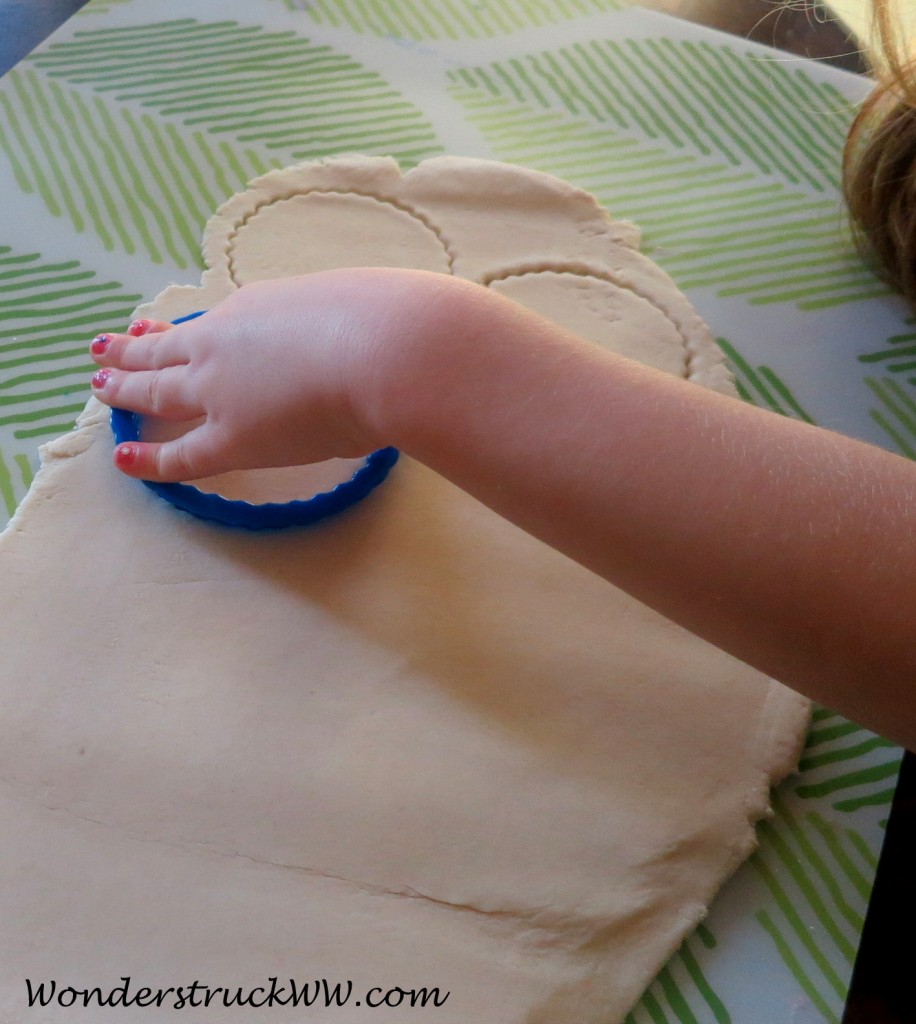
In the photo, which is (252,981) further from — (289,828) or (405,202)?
(405,202)

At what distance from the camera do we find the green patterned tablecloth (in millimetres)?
843

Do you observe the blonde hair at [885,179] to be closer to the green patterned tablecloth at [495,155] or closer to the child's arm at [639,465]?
the green patterned tablecloth at [495,155]

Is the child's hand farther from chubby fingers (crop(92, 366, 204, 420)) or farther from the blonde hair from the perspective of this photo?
the blonde hair

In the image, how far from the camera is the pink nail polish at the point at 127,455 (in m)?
0.72

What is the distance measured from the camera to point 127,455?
0.72 metres

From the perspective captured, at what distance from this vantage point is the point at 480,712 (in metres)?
0.67

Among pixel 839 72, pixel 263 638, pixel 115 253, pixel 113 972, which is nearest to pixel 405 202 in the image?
pixel 115 253

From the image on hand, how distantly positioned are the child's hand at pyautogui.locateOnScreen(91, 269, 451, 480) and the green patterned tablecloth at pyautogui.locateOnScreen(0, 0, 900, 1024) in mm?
125

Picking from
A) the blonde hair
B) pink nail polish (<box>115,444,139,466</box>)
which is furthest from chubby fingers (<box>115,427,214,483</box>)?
the blonde hair

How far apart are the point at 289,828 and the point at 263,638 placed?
5.3 inches

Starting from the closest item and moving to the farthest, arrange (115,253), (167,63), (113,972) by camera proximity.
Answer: (113,972) < (115,253) < (167,63)

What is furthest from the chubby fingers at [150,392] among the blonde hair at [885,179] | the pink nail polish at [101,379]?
the blonde hair at [885,179]

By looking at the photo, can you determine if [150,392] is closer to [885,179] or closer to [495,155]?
[495,155]

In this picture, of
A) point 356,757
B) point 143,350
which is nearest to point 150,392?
point 143,350
